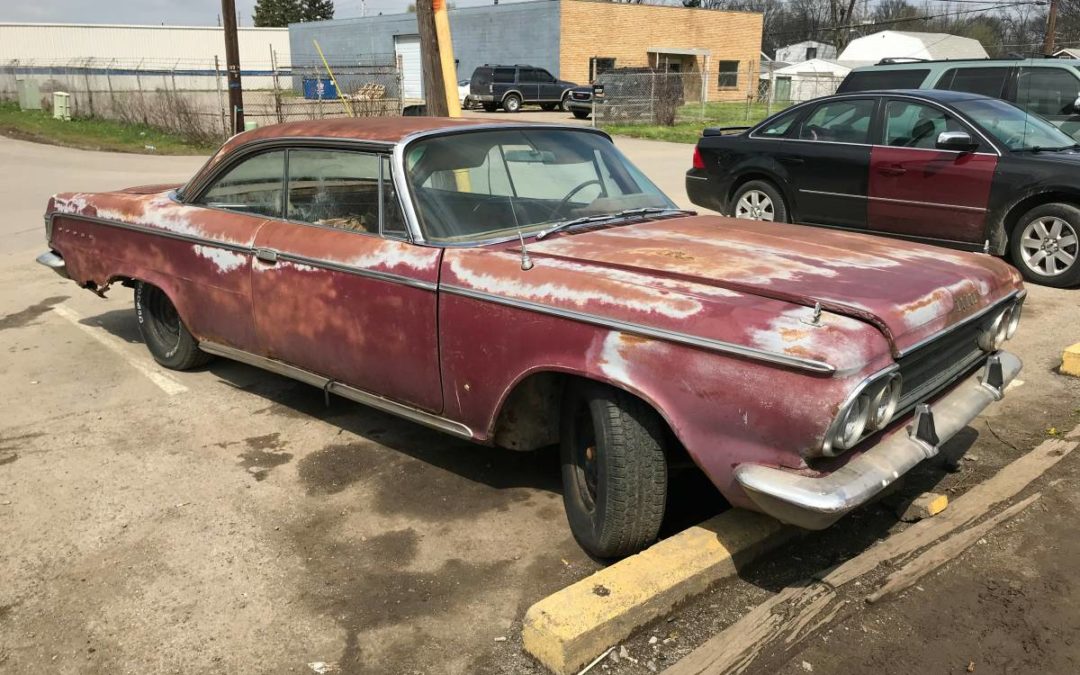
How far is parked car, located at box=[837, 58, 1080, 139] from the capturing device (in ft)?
32.1

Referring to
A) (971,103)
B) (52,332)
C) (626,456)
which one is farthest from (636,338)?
(971,103)

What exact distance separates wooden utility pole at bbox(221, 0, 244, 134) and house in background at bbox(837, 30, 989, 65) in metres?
42.7

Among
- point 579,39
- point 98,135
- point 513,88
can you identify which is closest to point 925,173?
point 98,135

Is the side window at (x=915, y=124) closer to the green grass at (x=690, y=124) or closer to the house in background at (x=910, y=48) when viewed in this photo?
the green grass at (x=690, y=124)

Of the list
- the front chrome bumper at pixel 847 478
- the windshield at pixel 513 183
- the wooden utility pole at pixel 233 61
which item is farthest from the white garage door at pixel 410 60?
the front chrome bumper at pixel 847 478

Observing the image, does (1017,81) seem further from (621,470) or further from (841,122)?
(621,470)

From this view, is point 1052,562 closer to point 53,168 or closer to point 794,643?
point 794,643

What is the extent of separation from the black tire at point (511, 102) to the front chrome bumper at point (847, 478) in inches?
1259

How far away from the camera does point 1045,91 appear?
10.0 metres

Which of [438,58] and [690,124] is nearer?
[438,58]

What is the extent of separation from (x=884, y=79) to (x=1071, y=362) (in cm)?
634

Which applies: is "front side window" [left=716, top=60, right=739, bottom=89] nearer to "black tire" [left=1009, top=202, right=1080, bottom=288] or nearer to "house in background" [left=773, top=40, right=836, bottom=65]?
"house in background" [left=773, top=40, right=836, bottom=65]

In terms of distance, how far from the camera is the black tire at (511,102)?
33.8 m

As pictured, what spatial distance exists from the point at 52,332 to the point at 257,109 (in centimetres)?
2125
